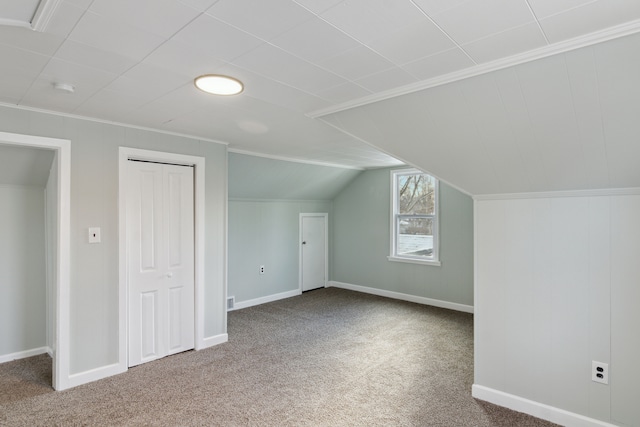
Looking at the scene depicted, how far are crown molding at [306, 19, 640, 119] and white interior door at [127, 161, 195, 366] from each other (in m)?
2.03

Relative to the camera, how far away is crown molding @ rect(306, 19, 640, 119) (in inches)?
57.2

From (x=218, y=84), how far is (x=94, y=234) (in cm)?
184

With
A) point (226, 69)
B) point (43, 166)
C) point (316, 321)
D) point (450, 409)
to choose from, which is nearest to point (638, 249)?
point (450, 409)

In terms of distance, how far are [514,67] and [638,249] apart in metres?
1.42

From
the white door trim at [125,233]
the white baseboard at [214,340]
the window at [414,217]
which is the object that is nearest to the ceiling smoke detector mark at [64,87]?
the white door trim at [125,233]

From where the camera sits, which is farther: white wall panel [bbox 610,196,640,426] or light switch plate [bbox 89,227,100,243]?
light switch plate [bbox 89,227,100,243]

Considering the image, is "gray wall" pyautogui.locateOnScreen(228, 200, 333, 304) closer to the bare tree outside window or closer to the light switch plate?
the bare tree outside window

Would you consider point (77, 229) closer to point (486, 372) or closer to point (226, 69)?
point (226, 69)

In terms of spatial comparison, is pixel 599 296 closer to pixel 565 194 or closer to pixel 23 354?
pixel 565 194

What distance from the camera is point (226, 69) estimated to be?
77.4 inches

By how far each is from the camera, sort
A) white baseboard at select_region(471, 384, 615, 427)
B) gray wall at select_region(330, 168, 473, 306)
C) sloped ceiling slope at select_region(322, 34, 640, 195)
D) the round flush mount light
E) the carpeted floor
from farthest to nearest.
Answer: gray wall at select_region(330, 168, 473, 306) < the carpeted floor < white baseboard at select_region(471, 384, 615, 427) < the round flush mount light < sloped ceiling slope at select_region(322, 34, 640, 195)

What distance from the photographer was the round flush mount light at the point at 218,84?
208 centimetres

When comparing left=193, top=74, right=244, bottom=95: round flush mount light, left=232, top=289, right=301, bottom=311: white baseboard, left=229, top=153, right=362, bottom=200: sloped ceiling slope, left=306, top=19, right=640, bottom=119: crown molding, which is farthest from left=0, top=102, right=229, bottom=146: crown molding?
left=232, top=289, right=301, bottom=311: white baseboard

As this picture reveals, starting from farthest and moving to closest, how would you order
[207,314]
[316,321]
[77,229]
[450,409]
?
[316,321], [207,314], [77,229], [450,409]
